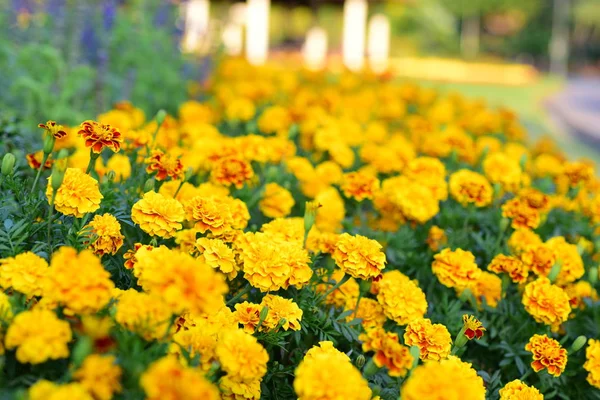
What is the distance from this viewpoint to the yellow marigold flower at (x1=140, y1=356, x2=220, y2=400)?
3.02 ft

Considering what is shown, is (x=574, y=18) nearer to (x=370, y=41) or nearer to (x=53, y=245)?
(x=370, y=41)

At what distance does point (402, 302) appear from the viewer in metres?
1.69

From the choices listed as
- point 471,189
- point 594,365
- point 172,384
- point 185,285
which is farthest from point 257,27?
point 172,384

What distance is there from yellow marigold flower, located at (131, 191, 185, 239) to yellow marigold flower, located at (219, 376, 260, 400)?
38 centimetres

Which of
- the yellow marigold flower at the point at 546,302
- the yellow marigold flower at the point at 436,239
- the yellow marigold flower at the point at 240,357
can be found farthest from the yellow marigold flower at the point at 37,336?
the yellow marigold flower at the point at 436,239

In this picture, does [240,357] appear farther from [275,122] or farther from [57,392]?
[275,122]

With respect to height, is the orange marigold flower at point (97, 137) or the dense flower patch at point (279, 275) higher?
the orange marigold flower at point (97, 137)

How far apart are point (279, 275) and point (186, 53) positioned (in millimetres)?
4057

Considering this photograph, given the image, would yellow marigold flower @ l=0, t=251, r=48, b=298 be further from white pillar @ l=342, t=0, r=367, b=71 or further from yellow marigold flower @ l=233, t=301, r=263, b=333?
white pillar @ l=342, t=0, r=367, b=71

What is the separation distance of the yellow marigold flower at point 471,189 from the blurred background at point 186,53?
151 cm

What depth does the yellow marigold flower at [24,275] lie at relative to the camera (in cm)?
117

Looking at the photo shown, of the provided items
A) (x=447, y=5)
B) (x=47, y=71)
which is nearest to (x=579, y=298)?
(x=47, y=71)

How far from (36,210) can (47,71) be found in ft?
6.23

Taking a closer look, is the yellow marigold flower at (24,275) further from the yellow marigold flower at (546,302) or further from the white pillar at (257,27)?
the white pillar at (257,27)
